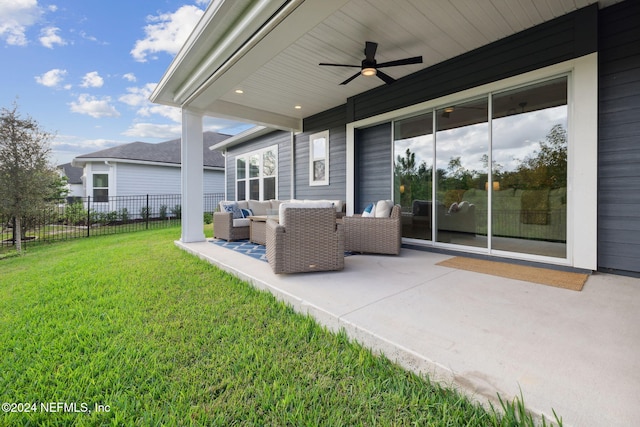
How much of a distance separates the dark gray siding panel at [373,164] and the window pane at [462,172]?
3.68ft

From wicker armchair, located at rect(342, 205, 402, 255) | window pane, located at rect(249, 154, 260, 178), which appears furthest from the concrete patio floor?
window pane, located at rect(249, 154, 260, 178)

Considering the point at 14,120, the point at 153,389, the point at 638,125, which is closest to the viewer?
the point at 153,389

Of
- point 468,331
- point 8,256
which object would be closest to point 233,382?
point 468,331

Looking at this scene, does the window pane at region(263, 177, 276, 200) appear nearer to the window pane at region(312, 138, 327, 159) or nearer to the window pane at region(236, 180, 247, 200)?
the window pane at region(236, 180, 247, 200)

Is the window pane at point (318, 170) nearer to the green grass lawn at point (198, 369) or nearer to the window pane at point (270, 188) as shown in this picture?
the window pane at point (270, 188)

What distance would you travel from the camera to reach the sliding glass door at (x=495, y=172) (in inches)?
140

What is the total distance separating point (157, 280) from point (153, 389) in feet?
7.31

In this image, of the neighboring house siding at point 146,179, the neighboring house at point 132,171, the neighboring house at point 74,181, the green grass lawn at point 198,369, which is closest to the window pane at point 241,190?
the neighboring house at point 132,171

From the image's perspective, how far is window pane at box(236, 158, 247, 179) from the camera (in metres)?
10.5

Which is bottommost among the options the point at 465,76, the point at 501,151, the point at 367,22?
the point at 501,151

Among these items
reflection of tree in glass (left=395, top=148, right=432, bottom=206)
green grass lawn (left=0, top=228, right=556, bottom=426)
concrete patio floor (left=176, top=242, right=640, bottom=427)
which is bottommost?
green grass lawn (left=0, top=228, right=556, bottom=426)

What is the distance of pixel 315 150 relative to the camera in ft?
23.8

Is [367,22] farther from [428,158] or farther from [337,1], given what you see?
[428,158]

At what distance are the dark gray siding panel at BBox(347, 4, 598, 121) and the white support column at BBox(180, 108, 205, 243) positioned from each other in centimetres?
372
